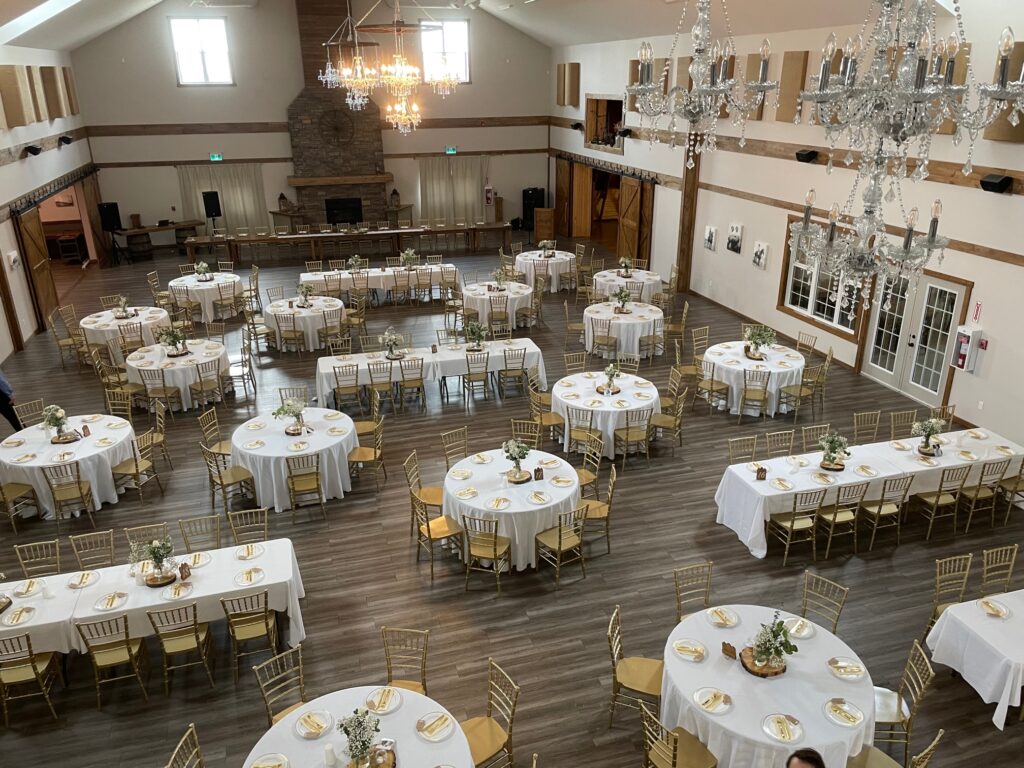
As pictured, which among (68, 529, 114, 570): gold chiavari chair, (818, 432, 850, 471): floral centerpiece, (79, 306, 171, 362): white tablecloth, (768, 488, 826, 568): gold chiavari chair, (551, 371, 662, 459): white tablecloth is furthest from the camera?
(79, 306, 171, 362): white tablecloth

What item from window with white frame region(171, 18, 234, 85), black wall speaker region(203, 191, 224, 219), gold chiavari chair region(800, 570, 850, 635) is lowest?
Result: gold chiavari chair region(800, 570, 850, 635)

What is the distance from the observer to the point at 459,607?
8.36 metres

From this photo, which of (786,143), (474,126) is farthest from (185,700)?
(474,126)

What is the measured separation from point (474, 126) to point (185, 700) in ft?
74.6

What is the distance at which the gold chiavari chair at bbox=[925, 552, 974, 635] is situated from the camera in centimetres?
763

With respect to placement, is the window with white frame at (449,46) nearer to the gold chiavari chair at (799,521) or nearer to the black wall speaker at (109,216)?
the black wall speaker at (109,216)

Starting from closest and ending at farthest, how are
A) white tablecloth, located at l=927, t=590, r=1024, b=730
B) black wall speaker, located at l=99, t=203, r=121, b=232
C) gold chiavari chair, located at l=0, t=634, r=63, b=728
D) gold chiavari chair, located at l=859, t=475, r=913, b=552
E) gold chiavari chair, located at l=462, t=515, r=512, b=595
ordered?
white tablecloth, located at l=927, t=590, r=1024, b=730, gold chiavari chair, located at l=0, t=634, r=63, b=728, gold chiavari chair, located at l=462, t=515, r=512, b=595, gold chiavari chair, located at l=859, t=475, r=913, b=552, black wall speaker, located at l=99, t=203, r=121, b=232

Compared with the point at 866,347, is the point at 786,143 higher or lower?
higher

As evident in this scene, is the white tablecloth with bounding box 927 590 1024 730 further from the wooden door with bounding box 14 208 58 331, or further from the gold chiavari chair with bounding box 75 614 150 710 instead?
the wooden door with bounding box 14 208 58 331

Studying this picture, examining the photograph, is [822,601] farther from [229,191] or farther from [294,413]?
[229,191]

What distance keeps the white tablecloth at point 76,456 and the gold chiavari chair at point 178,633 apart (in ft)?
12.4

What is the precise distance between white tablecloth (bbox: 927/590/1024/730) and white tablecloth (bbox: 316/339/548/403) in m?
7.87

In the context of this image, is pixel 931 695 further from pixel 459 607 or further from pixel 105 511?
pixel 105 511

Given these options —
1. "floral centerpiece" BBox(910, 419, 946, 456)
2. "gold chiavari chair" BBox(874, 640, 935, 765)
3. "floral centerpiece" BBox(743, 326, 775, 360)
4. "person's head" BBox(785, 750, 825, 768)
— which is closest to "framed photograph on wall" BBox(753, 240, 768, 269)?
"floral centerpiece" BBox(743, 326, 775, 360)
